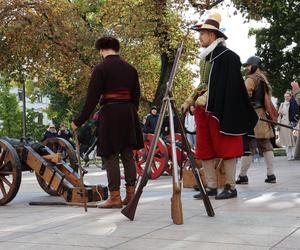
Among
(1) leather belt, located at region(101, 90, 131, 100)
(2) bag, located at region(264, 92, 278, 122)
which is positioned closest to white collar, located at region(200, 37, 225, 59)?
(1) leather belt, located at region(101, 90, 131, 100)

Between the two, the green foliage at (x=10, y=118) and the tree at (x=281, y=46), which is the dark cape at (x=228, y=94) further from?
the green foliage at (x=10, y=118)

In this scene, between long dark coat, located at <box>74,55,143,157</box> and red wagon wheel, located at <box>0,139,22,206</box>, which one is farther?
red wagon wheel, located at <box>0,139,22,206</box>

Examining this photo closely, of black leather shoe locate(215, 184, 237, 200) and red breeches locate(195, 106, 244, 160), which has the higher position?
red breeches locate(195, 106, 244, 160)

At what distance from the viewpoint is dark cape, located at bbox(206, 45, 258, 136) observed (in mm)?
6855

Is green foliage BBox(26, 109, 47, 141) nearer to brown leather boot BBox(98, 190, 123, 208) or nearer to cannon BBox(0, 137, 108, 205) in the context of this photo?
cannon BBox(0, 137, 108, 205)

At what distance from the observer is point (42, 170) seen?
749 centimetres

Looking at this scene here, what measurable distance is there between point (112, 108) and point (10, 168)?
188 cm

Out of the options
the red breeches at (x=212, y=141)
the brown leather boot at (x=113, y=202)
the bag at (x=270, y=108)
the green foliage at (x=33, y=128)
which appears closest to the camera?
the brown leather boot at (x=113, y=202)

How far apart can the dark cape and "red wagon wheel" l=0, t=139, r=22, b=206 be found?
8.14ft

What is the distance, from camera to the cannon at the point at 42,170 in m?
7.28

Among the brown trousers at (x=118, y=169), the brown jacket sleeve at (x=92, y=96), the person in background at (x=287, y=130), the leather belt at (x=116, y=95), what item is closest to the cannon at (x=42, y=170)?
the brown trousers at (x=118, y=169)

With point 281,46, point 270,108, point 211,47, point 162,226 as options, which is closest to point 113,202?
point 162,226

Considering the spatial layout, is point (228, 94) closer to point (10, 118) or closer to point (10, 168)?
point (10, 168)

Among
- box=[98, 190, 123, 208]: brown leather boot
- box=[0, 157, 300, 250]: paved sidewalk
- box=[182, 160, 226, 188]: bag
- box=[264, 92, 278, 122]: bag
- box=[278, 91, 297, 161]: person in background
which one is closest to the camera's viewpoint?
box=[0, 157, 300, 250]: paved sidewalk
